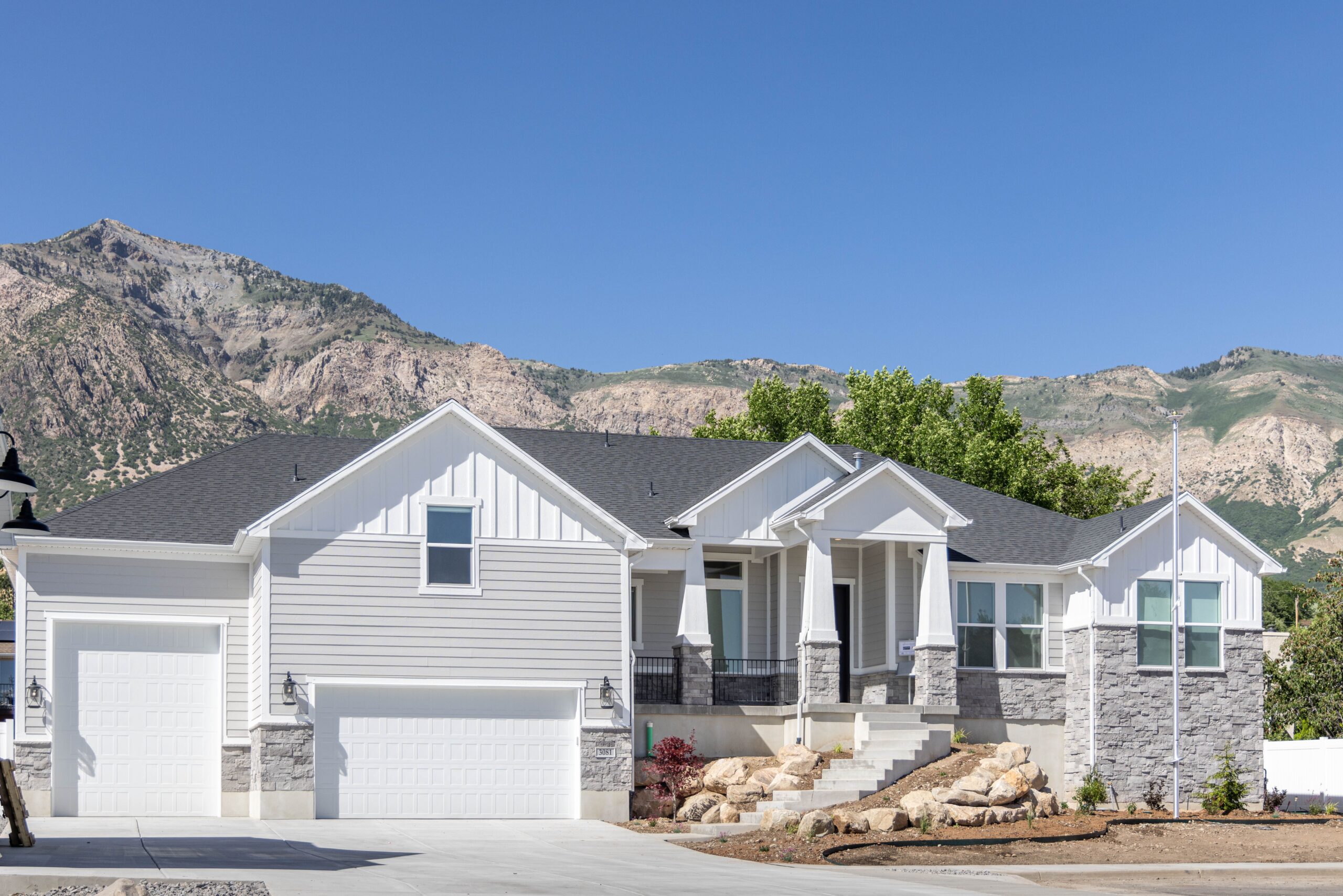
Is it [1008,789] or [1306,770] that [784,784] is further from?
[1306,770]

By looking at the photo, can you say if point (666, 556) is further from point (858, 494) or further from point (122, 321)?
point (122, 321)

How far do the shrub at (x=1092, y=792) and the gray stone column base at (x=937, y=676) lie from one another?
2.84 metres

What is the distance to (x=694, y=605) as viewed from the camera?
26.5 meters

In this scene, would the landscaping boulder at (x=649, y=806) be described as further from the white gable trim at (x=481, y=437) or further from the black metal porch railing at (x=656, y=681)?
the white gable trim at (x=481, y=437)

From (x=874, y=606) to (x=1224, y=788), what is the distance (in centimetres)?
714

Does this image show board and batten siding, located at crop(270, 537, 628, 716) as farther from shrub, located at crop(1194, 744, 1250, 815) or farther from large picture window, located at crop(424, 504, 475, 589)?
shrub, located at crop(1194, 744, 1250, 815)


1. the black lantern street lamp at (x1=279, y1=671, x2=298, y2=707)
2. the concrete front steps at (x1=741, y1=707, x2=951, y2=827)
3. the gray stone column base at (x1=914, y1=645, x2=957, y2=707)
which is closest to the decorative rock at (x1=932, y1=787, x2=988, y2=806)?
the concrete front steps at (x1=741, y1=707, x2=951, y2=827)

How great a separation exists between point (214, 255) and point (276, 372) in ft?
114

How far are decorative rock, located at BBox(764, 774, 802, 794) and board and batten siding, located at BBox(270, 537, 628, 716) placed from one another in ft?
9.11

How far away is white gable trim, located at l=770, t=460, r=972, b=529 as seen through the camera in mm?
26016

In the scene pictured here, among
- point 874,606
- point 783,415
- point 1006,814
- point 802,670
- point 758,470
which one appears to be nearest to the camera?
point 1006,814

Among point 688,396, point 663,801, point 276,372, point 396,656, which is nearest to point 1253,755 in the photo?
point 663,801

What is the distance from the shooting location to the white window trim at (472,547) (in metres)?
23.6

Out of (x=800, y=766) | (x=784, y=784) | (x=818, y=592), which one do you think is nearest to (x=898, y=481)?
(x=818, y=592)
